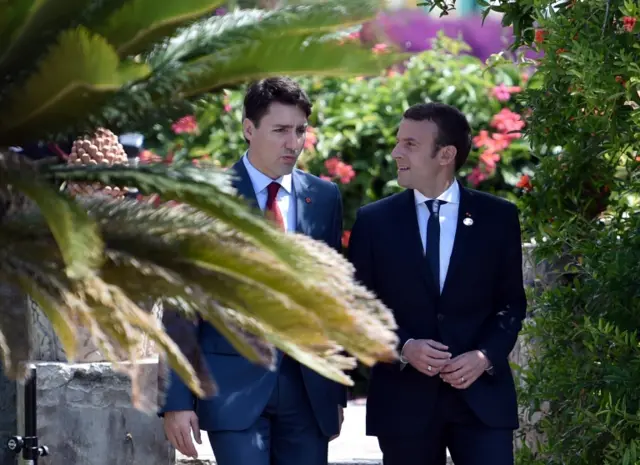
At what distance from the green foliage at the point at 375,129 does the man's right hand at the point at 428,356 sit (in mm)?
4508

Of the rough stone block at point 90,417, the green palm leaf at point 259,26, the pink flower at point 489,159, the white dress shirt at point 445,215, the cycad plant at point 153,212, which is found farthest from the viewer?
the pink flower at point 489,159

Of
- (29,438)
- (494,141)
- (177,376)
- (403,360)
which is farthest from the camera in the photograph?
(494,141)

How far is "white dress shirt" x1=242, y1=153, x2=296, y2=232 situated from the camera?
4.97 meters

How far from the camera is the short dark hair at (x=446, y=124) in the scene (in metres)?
5.11

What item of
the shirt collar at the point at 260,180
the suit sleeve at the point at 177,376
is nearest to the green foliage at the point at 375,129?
the shirt collar at the point at 260,180

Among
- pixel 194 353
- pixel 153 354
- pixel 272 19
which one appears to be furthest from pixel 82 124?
pixel 153 354

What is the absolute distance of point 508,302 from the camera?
505cm

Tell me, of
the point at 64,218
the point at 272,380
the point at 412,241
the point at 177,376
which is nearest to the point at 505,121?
the point at 412,241

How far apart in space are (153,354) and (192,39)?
8.65ft

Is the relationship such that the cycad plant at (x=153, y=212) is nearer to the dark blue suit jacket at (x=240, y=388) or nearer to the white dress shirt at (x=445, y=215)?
the dark blue suit jacket at (x=240, y=388)

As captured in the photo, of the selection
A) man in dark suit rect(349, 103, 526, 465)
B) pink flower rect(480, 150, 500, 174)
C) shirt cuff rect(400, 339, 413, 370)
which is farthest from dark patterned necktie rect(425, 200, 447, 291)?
pink flower rect(480, 150, 500, 174)

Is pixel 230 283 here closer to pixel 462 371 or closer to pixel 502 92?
pixel 462 371

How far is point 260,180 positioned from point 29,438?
1.36 metres

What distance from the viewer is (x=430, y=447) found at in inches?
194
